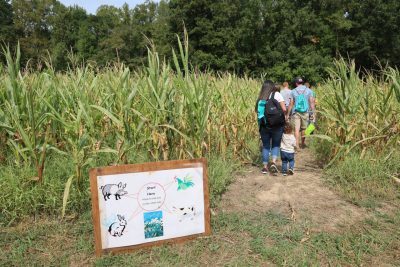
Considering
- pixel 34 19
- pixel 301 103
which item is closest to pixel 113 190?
pixel 301 103

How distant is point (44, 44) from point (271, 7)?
28.0 meters

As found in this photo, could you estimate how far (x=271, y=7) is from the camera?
32.9 metres

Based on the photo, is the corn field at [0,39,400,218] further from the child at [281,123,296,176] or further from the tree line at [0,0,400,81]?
the tree line at [0,0,400,81]

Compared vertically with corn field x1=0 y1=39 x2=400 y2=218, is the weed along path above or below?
below

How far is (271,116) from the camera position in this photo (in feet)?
15.0

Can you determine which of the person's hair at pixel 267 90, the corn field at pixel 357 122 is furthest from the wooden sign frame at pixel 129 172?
the corn field at pixel 357 122

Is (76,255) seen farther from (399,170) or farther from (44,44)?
(44,44)

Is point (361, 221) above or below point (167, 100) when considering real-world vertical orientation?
below

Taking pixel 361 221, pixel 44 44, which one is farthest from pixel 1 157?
pixel 44 44

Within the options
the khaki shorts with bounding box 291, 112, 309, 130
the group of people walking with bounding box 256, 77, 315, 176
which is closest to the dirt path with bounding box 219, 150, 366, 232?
the group of people walking with bounding box 256, 77, 315, 176

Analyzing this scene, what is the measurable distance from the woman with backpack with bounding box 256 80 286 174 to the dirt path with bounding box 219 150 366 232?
0.39m

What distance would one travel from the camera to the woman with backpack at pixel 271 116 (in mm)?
4586

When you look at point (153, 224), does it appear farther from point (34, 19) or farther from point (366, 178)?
point (34, 19)

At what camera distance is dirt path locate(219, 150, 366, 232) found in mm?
3359
